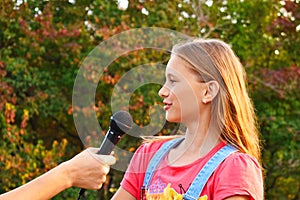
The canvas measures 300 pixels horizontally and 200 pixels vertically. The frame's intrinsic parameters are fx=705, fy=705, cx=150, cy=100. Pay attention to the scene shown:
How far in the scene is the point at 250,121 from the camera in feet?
8.27

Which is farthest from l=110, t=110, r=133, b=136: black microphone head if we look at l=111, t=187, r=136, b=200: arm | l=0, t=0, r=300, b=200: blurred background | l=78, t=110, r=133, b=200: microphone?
l=0, t=0, r=300, b=200: blurred background

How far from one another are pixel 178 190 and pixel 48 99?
180 inches

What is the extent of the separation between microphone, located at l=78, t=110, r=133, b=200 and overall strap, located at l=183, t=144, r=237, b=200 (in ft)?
1.07

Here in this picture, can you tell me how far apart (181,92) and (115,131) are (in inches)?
15.9

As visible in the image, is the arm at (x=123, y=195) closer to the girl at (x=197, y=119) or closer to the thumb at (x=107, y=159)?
the girl at (x=197, y=119)

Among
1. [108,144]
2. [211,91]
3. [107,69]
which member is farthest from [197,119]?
[107,69]

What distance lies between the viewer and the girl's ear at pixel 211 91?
7.94 feet

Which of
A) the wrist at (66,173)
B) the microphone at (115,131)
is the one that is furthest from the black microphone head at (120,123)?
the wrist at (66,173)

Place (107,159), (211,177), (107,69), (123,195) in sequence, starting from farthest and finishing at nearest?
(107,69) → (123,195) → (211,177) → (107,159)

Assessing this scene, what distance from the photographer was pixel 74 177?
210 centimetres

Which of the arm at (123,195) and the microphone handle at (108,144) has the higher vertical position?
the microphone handle at (108,144)

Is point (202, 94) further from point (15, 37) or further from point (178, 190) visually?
point (15, 37)

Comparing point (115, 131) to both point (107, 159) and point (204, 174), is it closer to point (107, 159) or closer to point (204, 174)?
point (107, 159)

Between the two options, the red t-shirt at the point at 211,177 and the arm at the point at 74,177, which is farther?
the red t-shirt at the point at 211,177
